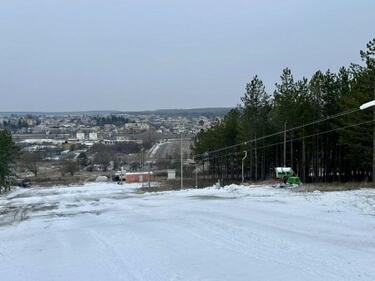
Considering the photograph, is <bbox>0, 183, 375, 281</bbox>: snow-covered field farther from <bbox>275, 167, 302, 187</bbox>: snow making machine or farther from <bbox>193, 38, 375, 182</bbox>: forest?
<bbox>193, 38, 375, 182</bbox>: forest

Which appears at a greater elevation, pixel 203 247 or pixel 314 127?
pixel 314 127

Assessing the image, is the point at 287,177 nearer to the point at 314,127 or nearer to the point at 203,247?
the point at 314,127

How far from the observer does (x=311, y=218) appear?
1888 centimetres

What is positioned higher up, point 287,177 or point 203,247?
point 287,177

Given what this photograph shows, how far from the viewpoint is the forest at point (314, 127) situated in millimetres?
59375

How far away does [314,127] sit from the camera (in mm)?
77000

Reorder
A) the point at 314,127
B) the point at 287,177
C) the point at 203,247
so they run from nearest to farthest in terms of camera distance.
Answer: the point at 203,247, the point at 287,177, the point at 314,127

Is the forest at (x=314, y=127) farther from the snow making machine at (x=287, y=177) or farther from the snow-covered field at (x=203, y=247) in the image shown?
the snow-covered field at (x=203, y=247)

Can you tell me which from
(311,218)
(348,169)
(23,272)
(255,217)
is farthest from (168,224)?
(348,169)

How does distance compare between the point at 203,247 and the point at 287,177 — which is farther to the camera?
the point at 287,177

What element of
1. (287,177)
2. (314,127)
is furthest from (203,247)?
(314,127)

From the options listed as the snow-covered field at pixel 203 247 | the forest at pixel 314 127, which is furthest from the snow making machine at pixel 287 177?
the snow-covered field at pixel 203 247

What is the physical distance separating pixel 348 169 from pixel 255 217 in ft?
212

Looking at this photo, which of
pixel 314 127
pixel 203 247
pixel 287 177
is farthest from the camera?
pixel 314 127
